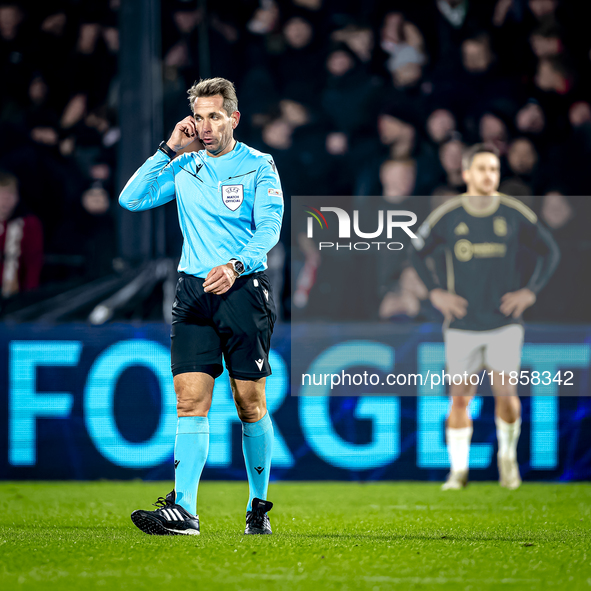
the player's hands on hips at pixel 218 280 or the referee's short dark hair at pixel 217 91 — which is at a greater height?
the referee's short dark hair at pixel 217 91

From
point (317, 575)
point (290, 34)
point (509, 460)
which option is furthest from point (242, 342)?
point (290, 34)

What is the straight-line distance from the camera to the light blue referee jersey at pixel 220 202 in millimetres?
3350

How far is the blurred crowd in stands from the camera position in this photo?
6.68 meters

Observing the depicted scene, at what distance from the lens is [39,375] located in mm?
5637

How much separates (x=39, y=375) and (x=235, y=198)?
112 inches

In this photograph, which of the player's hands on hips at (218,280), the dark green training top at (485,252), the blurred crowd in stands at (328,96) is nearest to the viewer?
the player's hands on hips at (218,280)

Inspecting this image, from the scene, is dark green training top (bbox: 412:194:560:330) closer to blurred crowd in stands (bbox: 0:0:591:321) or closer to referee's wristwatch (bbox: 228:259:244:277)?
blurred crowd in stands (bbox: 0:0:591:321)

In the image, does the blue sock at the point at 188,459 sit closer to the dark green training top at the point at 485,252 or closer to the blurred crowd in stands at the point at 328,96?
the dark green training top at the point at 485,252

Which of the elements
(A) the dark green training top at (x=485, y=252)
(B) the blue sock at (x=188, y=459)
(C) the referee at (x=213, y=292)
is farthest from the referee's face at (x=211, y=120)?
(A) the dark green training top at (x=485, y=252)

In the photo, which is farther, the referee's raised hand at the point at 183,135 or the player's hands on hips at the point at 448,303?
the player's hands on hips at the point at 448,303

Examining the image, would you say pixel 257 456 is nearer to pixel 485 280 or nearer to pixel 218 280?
pixel 218 280

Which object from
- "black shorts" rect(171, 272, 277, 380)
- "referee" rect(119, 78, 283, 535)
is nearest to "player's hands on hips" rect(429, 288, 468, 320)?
"referee" rect(119, 78, 283, 535)

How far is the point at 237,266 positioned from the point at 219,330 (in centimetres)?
29

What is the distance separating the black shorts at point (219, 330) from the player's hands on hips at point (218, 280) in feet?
0.63
